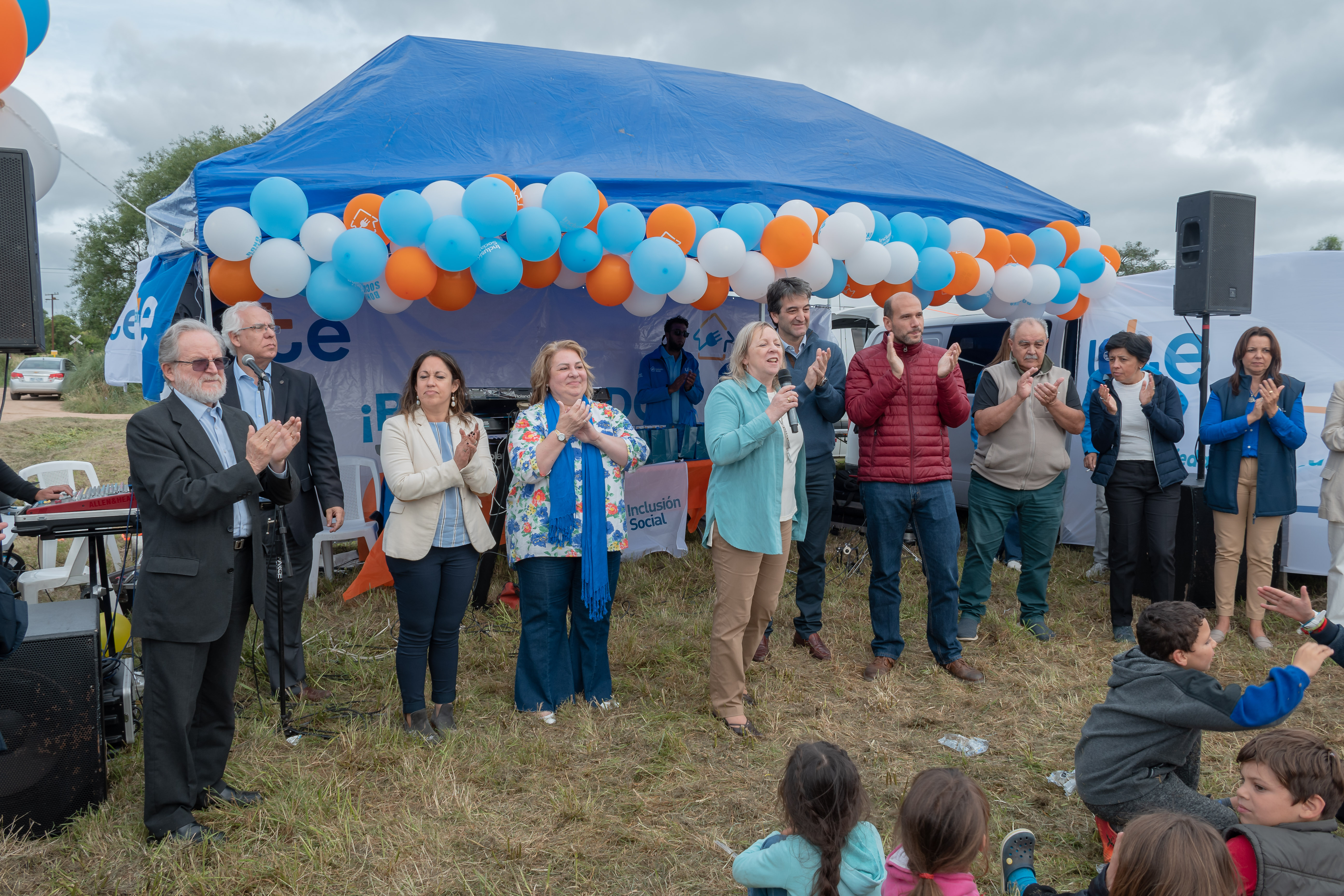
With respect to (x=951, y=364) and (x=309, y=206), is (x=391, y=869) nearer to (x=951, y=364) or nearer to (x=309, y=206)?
(x=951, y=364)

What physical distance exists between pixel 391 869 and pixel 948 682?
270 cm

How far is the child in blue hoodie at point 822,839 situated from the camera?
189cm

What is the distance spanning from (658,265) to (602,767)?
274 centimetres

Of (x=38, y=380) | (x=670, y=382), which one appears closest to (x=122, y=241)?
(x=38, y=380)

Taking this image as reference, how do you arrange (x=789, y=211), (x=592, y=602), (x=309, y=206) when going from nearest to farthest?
(x=592, y=602)
(x=309, y=206)
(x=789, y=211)

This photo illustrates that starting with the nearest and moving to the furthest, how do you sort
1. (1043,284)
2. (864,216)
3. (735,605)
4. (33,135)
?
(33,135) < (735,605) < (864,216) < (1043,284)

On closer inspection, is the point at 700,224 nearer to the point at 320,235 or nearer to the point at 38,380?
the point at 320,235

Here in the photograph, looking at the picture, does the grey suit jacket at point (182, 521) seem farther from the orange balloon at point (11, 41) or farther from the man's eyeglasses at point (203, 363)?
the orange balloon at point (11, 41)

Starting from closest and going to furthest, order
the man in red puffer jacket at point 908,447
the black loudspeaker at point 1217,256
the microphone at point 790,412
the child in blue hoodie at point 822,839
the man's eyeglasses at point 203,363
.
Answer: the child in blue hoodie at point 822,839 < the man's eyeglasses at point 203,363 < the microphone at point 790,412 < the man in red puffer jacket at point 908,447 < the black loudspeaker at point 1217,256

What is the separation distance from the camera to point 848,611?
533cm

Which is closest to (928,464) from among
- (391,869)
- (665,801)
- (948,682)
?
(948,682)

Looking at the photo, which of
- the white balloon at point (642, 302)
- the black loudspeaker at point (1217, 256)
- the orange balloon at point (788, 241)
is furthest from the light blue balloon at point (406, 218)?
the black loudspeaker at point (1217, 256)

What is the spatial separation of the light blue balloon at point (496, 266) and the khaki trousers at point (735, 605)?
2002 millimetres

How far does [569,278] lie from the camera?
209 inches
